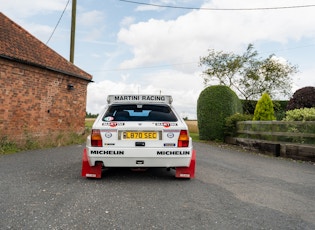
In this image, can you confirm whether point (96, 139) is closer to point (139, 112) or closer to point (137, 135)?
point (137, 135)

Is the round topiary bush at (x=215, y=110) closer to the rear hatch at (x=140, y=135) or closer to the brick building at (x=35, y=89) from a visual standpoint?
the brick building at (x=35, y=89)

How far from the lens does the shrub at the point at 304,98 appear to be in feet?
51.0

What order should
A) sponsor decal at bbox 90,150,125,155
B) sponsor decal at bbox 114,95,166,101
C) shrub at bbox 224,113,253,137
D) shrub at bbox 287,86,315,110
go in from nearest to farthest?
sponsor decal at bbox 90,150,125,155, sponsor decal at bbox 114,95,166,101, shrub at bbox 224,113,253,137, shrub at bbox 287,86,315,110

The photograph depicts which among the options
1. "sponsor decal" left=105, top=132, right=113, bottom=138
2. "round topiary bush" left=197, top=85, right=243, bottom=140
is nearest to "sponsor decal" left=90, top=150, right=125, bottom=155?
"sponsor decal" left=105, top=132, right=113, bottom=138

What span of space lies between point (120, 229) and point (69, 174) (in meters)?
3.32

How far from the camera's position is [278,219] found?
3.57 metres

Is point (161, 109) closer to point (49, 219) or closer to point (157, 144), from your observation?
point (157, 144)

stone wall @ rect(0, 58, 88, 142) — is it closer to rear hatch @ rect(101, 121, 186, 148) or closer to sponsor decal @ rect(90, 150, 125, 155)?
sponsor decal @ rect(90, 150, 125, 155)

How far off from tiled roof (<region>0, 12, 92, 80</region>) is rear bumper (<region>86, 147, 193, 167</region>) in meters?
7.08

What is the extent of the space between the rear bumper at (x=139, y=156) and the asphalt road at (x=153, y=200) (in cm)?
38

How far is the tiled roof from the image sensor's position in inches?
448

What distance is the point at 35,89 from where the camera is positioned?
480 inches

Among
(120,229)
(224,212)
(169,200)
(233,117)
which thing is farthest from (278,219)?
(233,117)

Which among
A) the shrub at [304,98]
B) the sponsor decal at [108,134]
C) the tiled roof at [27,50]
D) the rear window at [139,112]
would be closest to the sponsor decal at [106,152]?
the sponsor decal at [108,134]
